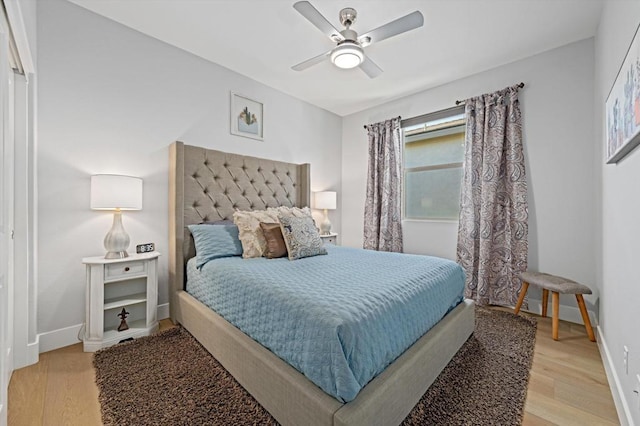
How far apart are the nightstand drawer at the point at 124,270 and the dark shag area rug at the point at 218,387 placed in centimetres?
51

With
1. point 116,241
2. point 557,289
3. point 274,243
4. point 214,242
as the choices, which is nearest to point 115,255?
point 116,241

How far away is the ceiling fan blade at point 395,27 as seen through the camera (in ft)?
5.79

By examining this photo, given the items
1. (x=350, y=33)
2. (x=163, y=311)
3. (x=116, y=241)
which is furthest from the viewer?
(x=163, y=311)

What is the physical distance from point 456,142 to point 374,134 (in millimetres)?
1134

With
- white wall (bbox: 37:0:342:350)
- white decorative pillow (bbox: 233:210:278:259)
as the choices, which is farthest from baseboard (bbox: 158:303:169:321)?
white decorative pillow (bbox: 233:210:278:259)

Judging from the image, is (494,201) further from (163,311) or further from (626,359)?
(163,311)

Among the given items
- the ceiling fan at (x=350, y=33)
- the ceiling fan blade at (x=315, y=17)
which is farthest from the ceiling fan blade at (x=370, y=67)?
the ceiling fan blade at (x=315, y=17)

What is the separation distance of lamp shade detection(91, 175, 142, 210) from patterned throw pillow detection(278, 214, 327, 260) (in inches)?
47.2

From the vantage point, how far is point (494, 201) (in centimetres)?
298

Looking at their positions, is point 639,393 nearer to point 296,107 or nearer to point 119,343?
point 119,343

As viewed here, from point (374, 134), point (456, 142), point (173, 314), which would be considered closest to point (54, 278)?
point (173, 314)

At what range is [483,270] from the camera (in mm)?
3002

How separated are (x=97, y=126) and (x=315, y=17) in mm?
1968

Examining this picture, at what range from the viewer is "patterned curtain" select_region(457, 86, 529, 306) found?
289 cm
